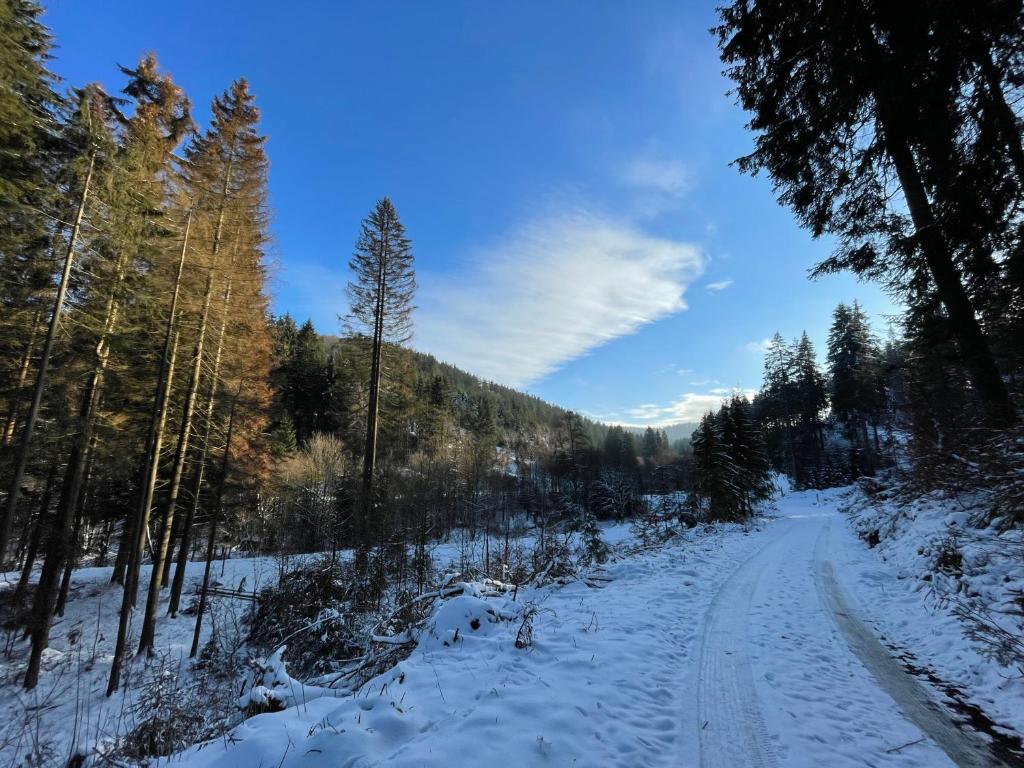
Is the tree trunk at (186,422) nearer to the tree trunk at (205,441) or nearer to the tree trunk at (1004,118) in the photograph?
the tree trunk at (205,441)

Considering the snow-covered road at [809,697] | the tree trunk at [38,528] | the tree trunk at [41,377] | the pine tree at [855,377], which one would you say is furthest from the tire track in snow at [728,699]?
the pine tree at [855,377]

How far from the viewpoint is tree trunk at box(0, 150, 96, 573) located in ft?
29.9

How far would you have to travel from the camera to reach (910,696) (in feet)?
12.6

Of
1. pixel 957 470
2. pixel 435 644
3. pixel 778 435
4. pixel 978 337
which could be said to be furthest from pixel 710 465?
pixel 778 435

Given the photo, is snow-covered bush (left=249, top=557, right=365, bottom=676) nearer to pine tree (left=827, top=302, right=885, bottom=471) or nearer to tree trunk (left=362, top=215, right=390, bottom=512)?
tree trunk (left=362, top=215, right=390, bottom=512)

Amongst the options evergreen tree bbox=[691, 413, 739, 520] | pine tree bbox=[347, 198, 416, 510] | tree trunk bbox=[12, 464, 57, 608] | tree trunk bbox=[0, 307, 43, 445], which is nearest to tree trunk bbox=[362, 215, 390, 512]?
pine tree bbox=[347, 198, 416, 510]

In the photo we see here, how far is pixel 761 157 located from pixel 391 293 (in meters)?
13.4

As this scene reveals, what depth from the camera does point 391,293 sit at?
56.3ft

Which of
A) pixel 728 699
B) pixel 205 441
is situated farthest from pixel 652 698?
pixel 205 441

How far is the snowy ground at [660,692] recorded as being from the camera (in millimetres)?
3004

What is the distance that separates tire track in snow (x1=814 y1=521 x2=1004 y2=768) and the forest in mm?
3350

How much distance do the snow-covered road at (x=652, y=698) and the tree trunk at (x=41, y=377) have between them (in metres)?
10.2

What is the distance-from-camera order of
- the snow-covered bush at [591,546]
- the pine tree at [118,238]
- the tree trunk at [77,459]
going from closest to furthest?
1. the pine tree at [118,238]
2. the snow-covered bush at [591,546]
3. the tree trunk at [77,459]

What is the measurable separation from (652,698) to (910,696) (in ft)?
7.80
